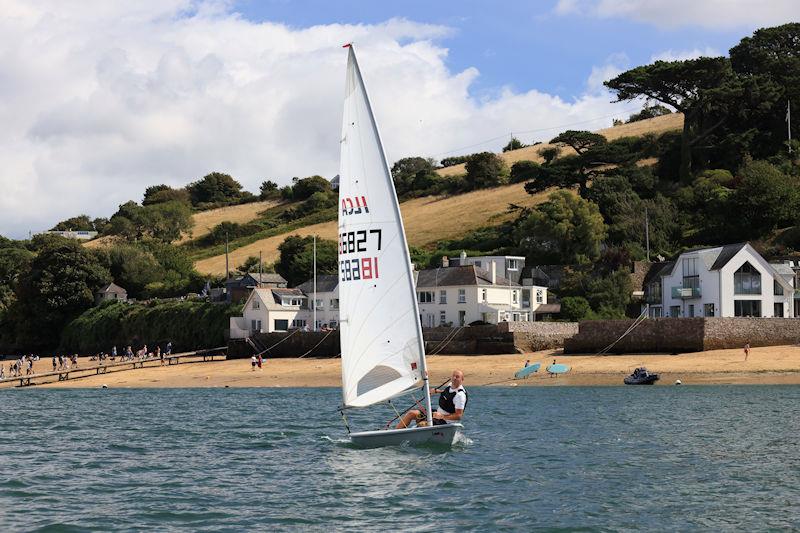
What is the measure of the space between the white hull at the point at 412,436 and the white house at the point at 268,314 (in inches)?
2480

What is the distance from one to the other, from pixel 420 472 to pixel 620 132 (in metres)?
145

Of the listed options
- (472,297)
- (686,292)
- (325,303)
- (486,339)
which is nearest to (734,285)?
(686,292)

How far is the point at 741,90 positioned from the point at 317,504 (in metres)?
98.6

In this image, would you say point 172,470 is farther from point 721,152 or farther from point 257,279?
point 721,152

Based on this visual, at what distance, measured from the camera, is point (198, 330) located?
97.7 metres

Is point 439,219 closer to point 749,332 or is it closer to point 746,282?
point 746,282

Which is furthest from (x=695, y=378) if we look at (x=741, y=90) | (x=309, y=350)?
(x=741, y=90)

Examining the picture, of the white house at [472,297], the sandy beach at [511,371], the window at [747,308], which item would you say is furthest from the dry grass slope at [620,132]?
the sandy beach at [511,371]

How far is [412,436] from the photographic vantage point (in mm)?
28078

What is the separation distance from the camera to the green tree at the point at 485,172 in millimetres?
157125

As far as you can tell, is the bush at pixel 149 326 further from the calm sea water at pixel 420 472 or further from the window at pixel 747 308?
the calm sea water at pixel 420 472

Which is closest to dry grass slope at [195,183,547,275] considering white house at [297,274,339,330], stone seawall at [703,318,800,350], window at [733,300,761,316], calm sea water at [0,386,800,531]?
white house at [297,274,339,330]

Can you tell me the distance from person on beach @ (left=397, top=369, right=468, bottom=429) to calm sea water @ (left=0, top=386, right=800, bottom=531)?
96 cm

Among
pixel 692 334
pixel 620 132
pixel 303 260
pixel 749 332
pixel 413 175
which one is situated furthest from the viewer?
pixel 413 175
